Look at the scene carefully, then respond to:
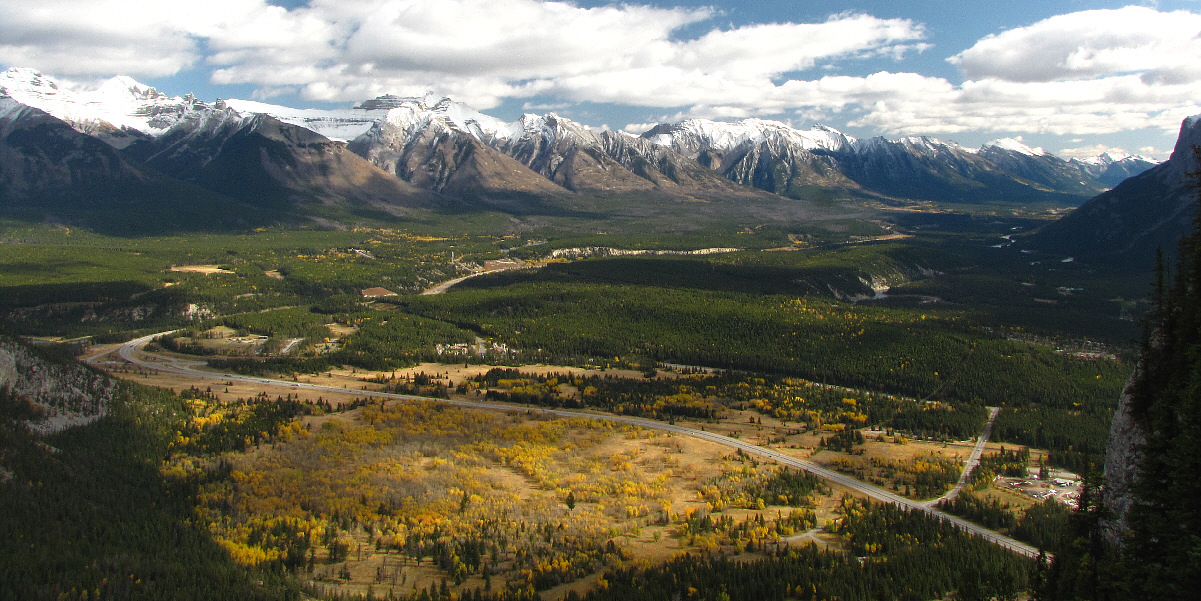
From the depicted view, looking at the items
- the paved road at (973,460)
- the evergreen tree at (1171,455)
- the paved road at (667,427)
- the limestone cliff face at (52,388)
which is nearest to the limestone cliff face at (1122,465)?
the evergreen tree at (1171,455)

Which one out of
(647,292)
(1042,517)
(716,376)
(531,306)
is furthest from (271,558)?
(647,292)

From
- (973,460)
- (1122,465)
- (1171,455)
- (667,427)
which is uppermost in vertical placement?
(1171,455)

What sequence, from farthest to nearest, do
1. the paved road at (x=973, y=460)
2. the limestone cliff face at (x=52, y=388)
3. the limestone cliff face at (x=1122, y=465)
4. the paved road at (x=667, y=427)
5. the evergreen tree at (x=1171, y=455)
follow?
the limestone cliff face at (x=52, y=388)
the paved road at (x=973, y=460)
the paved road at (x=667, y=427)
the limestone cliff face at (x=1122, y=465)
the evergreen tree at (x=1171, y=455)

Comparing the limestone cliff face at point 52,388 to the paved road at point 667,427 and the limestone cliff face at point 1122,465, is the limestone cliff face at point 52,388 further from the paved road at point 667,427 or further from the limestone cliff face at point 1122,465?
the limestone cliff face at point 1122,465

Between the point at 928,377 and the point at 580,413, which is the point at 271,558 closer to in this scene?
the point at 580,413

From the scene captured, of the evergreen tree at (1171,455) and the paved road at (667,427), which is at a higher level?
the evergreen tree at (1171,455)

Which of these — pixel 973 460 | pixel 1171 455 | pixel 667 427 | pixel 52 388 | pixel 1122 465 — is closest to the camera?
pixel 1171 455

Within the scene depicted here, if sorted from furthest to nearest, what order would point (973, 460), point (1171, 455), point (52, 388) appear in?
point (973, 460) < point (52, 388) < point (1171, 455)

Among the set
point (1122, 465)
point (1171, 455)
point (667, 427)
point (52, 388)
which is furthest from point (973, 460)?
point (52, 388)

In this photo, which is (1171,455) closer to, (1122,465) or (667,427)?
(1122,465)
